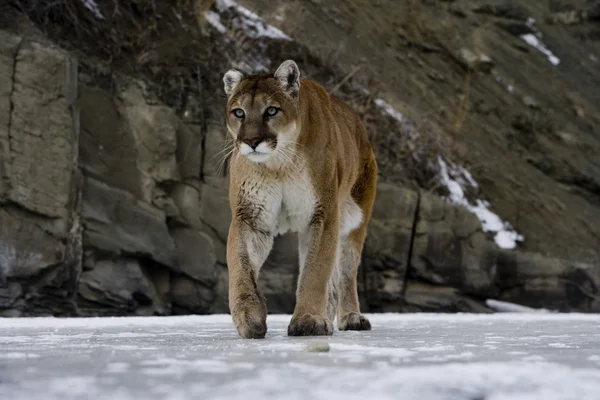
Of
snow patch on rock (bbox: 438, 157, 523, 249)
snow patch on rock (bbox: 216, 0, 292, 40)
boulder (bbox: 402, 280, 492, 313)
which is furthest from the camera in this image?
snow patch on rock (bbox: 438, 157, 523, 249)

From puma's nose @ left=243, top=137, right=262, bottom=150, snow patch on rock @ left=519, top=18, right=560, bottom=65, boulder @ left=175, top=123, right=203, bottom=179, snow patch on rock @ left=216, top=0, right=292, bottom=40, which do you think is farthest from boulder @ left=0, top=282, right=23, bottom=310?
snow patch on rock @ left=519, top=18, right=560, bottom=65

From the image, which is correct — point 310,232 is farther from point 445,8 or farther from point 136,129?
point 445,8

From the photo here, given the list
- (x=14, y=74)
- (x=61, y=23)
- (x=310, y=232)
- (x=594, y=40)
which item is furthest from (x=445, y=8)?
(x=310, y=232)

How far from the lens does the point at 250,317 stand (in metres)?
4.47

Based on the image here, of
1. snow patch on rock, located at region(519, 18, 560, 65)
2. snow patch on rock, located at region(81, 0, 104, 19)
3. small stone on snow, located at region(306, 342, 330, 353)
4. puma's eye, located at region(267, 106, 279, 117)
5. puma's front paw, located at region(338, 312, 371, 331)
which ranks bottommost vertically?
small stone on snow, located at region(306, 342, 330, 353)

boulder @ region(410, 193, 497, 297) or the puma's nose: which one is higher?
boulder @ region(410, 193, 497, 297)

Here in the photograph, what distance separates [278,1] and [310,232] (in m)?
11.2

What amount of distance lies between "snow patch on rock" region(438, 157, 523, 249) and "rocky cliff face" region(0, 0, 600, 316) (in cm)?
A: 4

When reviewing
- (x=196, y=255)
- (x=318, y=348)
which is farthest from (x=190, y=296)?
(x=318, y=348)

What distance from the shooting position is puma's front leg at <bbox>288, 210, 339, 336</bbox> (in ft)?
15.4

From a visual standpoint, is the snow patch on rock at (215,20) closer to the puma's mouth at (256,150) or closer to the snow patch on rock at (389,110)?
the snow patch on rock at (389,110)

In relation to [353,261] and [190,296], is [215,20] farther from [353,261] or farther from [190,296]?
[353,261]

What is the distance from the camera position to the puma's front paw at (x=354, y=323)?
5.83 metres

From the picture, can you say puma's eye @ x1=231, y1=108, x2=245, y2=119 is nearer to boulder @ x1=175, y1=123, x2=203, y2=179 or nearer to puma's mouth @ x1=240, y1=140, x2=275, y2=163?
puma's mouth @ x1=240, y1=140, x2=275, y2=163
